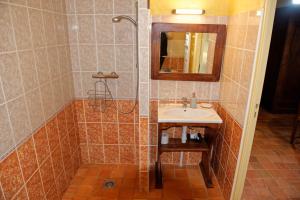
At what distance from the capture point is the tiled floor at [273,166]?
7.39 feet

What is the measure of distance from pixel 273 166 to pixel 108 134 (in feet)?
7.41

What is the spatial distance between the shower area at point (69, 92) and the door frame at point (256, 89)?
87cm

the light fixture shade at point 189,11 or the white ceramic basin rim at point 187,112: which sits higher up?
the light fixture shade at point 189,11

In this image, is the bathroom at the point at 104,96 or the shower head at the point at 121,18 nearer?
the bathroom at the point at 104,96

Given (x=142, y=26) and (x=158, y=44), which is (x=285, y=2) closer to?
(x=158, y=44)

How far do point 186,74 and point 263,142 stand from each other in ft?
6.80

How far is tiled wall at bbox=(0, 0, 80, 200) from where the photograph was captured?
1263 millimetres

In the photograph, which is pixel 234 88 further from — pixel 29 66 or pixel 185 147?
pixel 29 66

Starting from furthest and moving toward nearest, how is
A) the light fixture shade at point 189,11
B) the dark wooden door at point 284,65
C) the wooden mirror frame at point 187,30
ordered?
the dark wooden door at point 284,65
the wooden mirror frame at point 187,30
the light fixture shade at point 189,11

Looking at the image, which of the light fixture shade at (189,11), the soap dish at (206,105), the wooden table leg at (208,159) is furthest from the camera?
the soap dish at (206,105)

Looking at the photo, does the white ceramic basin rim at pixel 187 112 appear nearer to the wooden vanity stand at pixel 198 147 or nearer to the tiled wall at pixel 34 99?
the wooden vanity stand at pixel 198 147

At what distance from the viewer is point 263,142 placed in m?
3.30

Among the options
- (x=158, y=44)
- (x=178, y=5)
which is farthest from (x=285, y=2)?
(x=158, y=44)

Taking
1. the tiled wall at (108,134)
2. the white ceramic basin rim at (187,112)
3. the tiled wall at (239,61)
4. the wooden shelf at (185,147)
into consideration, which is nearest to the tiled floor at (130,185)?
the tiled wall at (108,134)
